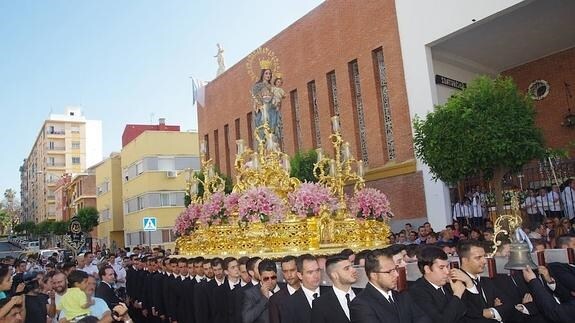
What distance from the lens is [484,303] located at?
4590 mm

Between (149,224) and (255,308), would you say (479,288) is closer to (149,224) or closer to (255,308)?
(255,308)

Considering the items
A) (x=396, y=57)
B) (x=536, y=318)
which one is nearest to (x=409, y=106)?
(x=396, y=57)

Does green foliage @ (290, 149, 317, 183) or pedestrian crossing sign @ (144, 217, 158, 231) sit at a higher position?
green foliage @ (290, 149, 317, 183)

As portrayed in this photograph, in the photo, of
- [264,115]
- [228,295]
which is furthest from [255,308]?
[264,115]

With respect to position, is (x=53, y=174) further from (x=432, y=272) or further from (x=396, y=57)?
(x=432, y=272)

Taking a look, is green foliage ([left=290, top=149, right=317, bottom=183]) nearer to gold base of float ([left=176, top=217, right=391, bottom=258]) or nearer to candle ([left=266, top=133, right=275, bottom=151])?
candle ([left=266, top=133, right=275, bottom=151])

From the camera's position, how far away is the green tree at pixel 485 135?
41.4 ft

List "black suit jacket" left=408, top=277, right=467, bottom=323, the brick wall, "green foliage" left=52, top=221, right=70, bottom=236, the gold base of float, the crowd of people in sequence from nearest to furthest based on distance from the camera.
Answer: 1. the crowd of people
2. "black suit jacket" left=408, top=277, right=467, bottom=323
3. the gold base of float
4. the brick wall
5. "green foliage" left=52, top=221, right=70, bottom=236

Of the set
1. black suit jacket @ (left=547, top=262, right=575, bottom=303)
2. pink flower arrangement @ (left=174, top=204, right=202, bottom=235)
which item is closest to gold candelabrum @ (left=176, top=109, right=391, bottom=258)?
pink flower arrangement @ (left=174, top=204, right=202, bottom=235)

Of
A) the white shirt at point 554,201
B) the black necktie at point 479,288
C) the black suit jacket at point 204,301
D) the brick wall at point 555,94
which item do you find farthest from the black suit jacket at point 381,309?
the brick wall at point 555,94

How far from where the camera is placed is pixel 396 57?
1905cm

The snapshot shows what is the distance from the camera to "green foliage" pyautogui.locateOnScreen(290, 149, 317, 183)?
1994 centimetres

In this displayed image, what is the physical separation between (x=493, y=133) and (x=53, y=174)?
81.8 meters

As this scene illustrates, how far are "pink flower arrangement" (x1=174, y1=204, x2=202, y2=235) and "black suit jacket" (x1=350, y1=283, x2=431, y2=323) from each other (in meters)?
8.13
